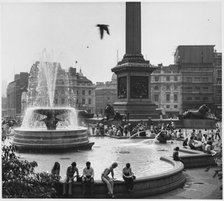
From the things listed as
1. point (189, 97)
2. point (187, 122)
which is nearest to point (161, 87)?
point (189, 97)

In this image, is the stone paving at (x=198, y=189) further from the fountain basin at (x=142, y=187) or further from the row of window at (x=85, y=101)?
the row of window at (x=85, y=101)

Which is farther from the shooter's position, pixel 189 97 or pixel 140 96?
pixel 189 97

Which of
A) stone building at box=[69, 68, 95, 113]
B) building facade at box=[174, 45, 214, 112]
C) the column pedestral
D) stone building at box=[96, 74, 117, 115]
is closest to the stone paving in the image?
the column pedestral

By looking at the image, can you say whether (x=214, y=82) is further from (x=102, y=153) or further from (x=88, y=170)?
(x=88, y=170)

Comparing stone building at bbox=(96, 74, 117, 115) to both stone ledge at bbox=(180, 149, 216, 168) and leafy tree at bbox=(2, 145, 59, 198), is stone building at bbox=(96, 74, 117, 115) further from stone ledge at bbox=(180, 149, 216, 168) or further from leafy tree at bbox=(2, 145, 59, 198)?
leafy tree at bbox=(2, 145, 59, 198)

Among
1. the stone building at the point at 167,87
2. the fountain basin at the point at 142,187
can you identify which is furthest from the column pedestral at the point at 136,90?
the stone building at the point at 167,87

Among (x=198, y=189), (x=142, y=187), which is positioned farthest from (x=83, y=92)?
(x=142, y=187)
